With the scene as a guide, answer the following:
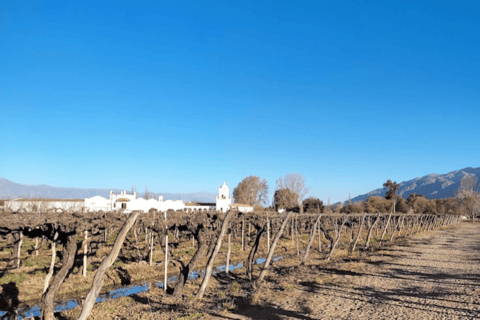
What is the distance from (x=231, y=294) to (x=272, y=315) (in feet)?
9.83

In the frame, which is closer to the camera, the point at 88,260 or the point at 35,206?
the point at 88,260

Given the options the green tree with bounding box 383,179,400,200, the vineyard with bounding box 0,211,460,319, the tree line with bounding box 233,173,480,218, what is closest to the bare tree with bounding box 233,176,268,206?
the tree line with bounding box 233,173,480,218

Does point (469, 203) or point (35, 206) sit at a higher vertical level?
point (35, 206)

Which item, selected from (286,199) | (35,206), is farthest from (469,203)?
(35,206)

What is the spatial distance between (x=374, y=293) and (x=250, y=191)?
8492 cm

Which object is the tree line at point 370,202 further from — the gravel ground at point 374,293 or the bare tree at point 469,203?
the gravel ground at point 374,293

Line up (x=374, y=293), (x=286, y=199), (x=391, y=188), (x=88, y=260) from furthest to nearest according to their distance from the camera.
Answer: (x=391, y=188), (x=286, y=199), (x=88, y=260), (x=374, y=293)

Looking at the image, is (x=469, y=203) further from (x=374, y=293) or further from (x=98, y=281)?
(x=98, y=281)

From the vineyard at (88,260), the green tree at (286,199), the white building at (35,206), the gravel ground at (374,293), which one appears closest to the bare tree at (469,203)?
the green tree at (286,199)

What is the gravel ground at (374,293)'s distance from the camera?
966cm

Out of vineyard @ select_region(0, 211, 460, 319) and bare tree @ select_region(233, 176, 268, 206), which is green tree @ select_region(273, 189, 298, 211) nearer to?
bare tree @ select_region(233, 176, 268, 206)

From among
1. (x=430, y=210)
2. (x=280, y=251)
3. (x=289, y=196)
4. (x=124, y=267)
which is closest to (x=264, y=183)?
(x=289, y=196)

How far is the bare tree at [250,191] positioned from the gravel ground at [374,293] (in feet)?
252

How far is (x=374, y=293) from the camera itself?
476 inches
